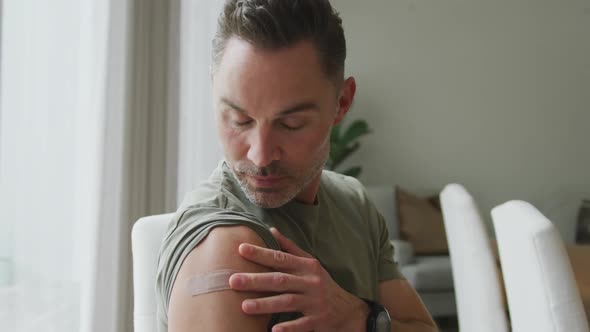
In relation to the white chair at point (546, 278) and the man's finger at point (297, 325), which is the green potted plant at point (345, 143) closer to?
the white chair at point (546, 278)

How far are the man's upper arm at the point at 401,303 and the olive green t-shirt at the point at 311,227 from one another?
0.02 m

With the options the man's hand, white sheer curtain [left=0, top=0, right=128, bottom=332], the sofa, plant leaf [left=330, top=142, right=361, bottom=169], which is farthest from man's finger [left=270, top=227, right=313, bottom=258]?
plant leaf [left=330, top=142, right=361, bottom=169]

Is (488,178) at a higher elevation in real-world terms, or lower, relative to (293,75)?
lower

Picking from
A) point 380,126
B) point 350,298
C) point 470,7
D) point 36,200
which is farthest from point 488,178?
point 350,298

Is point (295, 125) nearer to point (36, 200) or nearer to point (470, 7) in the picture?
point (36, 200)

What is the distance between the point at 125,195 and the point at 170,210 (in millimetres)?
218

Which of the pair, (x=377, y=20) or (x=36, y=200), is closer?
(x=36, y=200)

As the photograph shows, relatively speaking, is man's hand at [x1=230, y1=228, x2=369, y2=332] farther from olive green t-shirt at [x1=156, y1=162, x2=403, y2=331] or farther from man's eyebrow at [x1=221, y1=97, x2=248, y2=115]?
man's eyebrow at [x1=221, y1=97, x2=248, y2=115]

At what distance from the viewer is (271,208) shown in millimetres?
868

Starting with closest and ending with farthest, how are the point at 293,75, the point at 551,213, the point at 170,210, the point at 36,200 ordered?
the point at 293,75
the point at 36,200
the point at 170,210
the point at 551,213

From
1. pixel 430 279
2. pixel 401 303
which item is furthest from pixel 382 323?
pixel 430 279

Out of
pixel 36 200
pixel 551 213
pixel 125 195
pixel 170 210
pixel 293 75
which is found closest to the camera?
pixel 293 75

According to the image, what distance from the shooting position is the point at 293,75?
0.80m

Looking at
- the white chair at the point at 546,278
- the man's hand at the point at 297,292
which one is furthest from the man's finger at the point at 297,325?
the white chair at the point at 546,278
